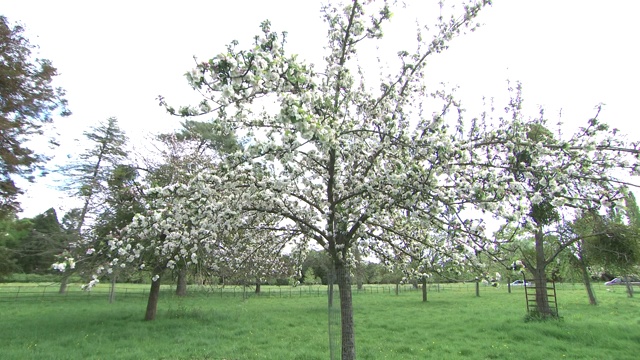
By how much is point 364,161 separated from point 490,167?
2.06 metres

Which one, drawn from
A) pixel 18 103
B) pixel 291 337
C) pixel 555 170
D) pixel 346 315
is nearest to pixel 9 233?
pixel 18 103

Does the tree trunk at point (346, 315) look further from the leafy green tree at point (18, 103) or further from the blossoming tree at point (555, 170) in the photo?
the leafy green tree at point (18, 103)

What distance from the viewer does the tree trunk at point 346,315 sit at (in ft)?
19.2

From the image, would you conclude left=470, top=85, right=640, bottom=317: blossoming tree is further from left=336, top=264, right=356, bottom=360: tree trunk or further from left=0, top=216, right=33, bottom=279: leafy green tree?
left=0, top=216, right=33, bottom=279: leafy green tree

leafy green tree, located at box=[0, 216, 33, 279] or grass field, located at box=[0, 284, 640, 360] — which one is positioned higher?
leafy green tree, located at box=[0, 216, 33, 279]

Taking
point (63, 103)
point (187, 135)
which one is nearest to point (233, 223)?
point (63, 103)

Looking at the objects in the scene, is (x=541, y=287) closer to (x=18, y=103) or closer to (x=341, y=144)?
(x=341, y=144)

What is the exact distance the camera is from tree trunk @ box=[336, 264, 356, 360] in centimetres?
584

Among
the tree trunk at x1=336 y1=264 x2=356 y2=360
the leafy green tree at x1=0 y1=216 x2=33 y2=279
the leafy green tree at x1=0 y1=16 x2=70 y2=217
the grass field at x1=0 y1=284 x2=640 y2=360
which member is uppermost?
the leafy green tree at x1=0 y1=16 x2=70 y2=217

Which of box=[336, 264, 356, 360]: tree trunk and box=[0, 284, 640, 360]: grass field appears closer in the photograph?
box=[336, 264, 356, 360]: tree trunk

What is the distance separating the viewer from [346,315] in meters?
5.96

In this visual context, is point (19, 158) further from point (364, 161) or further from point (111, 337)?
point (364, 161)

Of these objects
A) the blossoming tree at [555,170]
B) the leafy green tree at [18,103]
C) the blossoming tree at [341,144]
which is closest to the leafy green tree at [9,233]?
the leafy green tree at [18,103]

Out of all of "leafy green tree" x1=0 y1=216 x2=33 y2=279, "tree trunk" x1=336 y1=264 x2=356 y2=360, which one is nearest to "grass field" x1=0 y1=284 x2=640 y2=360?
"tree trunk" x1=336 y1=264 x2=356 y2=360
